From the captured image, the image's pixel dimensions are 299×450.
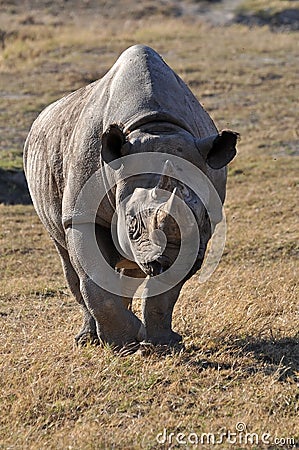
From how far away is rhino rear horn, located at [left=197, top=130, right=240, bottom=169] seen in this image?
572 cm

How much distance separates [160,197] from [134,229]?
30cm

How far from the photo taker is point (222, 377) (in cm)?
A: 591

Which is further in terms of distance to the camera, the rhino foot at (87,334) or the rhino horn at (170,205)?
the rhino foot at (87,334)

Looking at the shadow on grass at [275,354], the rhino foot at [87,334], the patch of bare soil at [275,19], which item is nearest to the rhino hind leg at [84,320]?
the rhino foot at [87,334]

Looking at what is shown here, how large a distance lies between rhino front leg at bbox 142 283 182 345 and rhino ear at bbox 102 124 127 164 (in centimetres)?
104

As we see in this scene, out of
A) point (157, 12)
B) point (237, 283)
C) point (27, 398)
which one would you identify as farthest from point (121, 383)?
point (157, 12)

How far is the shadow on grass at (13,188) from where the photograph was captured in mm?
13867

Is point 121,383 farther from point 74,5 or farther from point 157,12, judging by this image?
point 74,5

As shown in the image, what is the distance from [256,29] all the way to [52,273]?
21.8 metres

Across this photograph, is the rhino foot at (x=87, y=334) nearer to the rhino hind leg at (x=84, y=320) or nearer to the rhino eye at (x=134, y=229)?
the rhino hind leg at (x=84, y=320)

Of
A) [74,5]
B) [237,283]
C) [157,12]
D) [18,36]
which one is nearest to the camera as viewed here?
[237,283]

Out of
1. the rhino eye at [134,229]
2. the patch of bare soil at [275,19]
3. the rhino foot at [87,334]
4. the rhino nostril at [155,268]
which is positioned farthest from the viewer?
the patch of bare soil at [275,19]

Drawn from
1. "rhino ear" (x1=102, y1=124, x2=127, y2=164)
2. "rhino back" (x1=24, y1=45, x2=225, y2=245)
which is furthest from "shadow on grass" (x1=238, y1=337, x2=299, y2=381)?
"rhino ear" (x1=102, y1=124, x2=127, y2=164)

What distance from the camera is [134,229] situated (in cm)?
546
